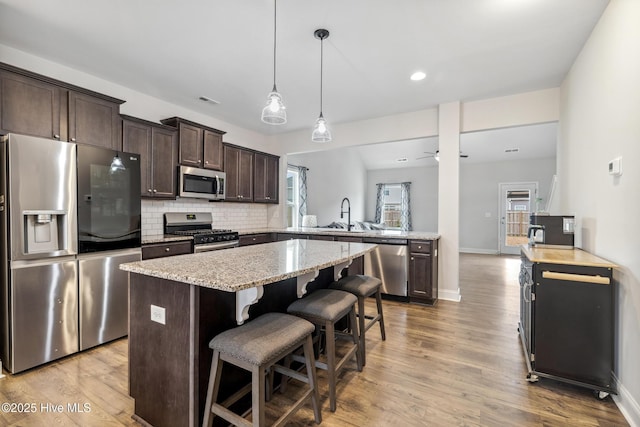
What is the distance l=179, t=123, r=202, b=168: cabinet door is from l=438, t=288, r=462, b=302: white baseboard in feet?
12.6

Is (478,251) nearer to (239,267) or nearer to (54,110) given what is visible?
(239,267)

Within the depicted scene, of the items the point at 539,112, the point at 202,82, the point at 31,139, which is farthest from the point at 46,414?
the point at 539,112

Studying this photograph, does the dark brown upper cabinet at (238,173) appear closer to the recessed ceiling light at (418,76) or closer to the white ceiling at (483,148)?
the white ceiling at (483,148)

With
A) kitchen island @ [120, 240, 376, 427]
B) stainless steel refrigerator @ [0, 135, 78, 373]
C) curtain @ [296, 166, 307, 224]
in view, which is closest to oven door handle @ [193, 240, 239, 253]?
stainless steel refrigerator @ [0, 135, 78, 373]

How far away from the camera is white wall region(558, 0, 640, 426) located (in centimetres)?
172

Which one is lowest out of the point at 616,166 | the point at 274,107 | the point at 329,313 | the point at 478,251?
the point at 478,251

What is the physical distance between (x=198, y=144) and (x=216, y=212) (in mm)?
1154

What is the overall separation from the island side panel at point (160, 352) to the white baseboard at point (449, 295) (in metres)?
3.52

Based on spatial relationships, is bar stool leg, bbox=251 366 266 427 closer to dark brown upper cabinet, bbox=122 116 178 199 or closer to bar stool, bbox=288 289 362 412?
bar stool, bbox=288 289 362 412

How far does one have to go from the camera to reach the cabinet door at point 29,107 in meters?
2.28

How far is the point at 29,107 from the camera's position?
2.41 m

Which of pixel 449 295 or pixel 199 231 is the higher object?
pixel 199 231

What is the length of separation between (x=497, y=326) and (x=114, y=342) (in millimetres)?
3900

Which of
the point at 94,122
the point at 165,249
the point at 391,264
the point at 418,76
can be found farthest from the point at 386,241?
the point at 94,122
